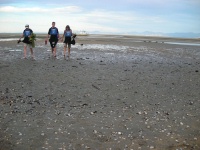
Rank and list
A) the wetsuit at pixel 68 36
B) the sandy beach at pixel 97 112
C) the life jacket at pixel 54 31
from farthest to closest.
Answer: the wetsuit at pixel 68 36, the life jacket at pixel 54 31, the sandy beach at pixel 97 112

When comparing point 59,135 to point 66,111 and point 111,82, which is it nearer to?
point 66,111

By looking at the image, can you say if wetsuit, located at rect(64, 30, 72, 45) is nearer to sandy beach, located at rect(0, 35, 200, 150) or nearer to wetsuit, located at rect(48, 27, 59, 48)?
wetsuit, located at rect(48, 27, 59, 48)

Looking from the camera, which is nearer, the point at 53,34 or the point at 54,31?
the point at 54,31

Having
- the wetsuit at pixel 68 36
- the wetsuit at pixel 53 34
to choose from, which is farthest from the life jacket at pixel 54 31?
the wetsuit at pixel 68 36

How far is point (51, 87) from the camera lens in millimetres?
11898

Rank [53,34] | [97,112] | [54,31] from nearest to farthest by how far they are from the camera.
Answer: [97,112], [54,31], [53,34]

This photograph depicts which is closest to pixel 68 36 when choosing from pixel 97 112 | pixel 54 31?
pixel 54 31

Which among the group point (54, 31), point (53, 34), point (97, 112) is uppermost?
point (54, 31)

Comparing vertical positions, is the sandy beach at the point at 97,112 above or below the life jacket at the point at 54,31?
below

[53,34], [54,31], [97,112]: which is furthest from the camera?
[53,34]

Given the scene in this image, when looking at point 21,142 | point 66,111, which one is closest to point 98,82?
point 66,111

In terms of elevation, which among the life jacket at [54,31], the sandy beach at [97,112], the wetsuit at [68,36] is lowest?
the sandy beach at [97,112]

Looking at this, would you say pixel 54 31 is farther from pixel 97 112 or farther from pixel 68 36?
pixel 97 112

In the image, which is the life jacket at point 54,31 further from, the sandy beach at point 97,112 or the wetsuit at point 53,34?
the sandy beach at point 97,112
